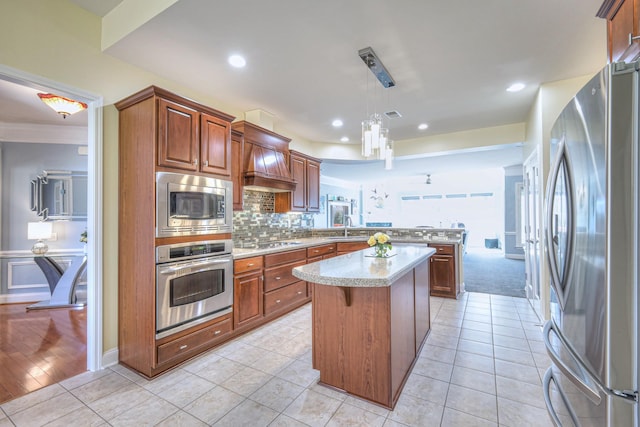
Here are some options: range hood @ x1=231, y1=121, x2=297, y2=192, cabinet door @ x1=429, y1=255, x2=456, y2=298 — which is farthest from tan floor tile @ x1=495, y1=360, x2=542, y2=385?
range hood @ x1=231, y1=121, x2=297, y2=192

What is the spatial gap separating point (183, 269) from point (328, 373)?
4.84 ft

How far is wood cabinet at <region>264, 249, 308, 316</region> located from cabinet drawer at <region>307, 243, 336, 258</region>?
164 millimetres

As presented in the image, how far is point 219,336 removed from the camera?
2818mm

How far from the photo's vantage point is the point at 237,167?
139 inches

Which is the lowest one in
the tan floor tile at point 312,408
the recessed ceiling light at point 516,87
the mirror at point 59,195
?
the tan floor tile at point 312,408

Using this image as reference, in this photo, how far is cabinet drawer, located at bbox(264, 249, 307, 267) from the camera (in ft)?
11.4

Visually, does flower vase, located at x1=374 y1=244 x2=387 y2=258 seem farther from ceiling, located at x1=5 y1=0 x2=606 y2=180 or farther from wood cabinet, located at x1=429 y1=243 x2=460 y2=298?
wood cabinet, located at x1=429 y1=243 x2=460 y2=298

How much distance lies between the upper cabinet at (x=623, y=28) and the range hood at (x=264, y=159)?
320 cm

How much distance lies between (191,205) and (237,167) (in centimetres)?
111

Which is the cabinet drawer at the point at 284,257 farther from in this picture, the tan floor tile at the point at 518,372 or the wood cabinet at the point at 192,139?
the tan floor tile at the point at 518,372

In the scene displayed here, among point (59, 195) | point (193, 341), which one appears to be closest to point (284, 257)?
point (193, 341)

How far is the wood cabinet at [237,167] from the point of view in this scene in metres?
3.45

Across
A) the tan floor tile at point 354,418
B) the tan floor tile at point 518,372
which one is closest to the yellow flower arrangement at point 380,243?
the tan floor tile at point 354,418

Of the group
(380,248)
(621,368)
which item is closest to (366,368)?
(380,248)
